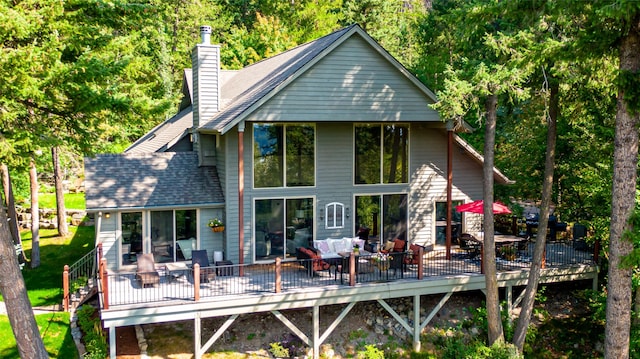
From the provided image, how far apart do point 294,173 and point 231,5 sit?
3201 cm

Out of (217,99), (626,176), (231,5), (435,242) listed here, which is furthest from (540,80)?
(231,5)

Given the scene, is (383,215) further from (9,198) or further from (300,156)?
(9,198)

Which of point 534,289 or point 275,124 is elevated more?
point 275,124

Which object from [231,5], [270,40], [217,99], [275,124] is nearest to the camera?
[275,124]

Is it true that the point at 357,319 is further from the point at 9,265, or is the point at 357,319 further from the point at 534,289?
the point at 9,265

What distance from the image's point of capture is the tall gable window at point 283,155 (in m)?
16.8

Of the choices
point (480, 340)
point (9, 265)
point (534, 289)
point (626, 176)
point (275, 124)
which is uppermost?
point (275, 124)

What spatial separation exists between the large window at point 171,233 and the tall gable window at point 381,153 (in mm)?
5397

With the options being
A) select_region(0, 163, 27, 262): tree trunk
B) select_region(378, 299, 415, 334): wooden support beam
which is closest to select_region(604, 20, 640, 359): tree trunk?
Result: select_region(378, 299, 415, 334): wooden support beam

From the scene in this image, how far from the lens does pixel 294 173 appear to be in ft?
56.3

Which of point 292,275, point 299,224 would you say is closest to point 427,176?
point 299,224

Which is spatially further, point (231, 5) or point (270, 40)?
point (231, 5)

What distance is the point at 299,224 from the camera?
56.7 feet

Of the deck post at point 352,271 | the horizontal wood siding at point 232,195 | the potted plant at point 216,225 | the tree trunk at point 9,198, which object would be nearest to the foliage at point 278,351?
the deck post at point 352,271
